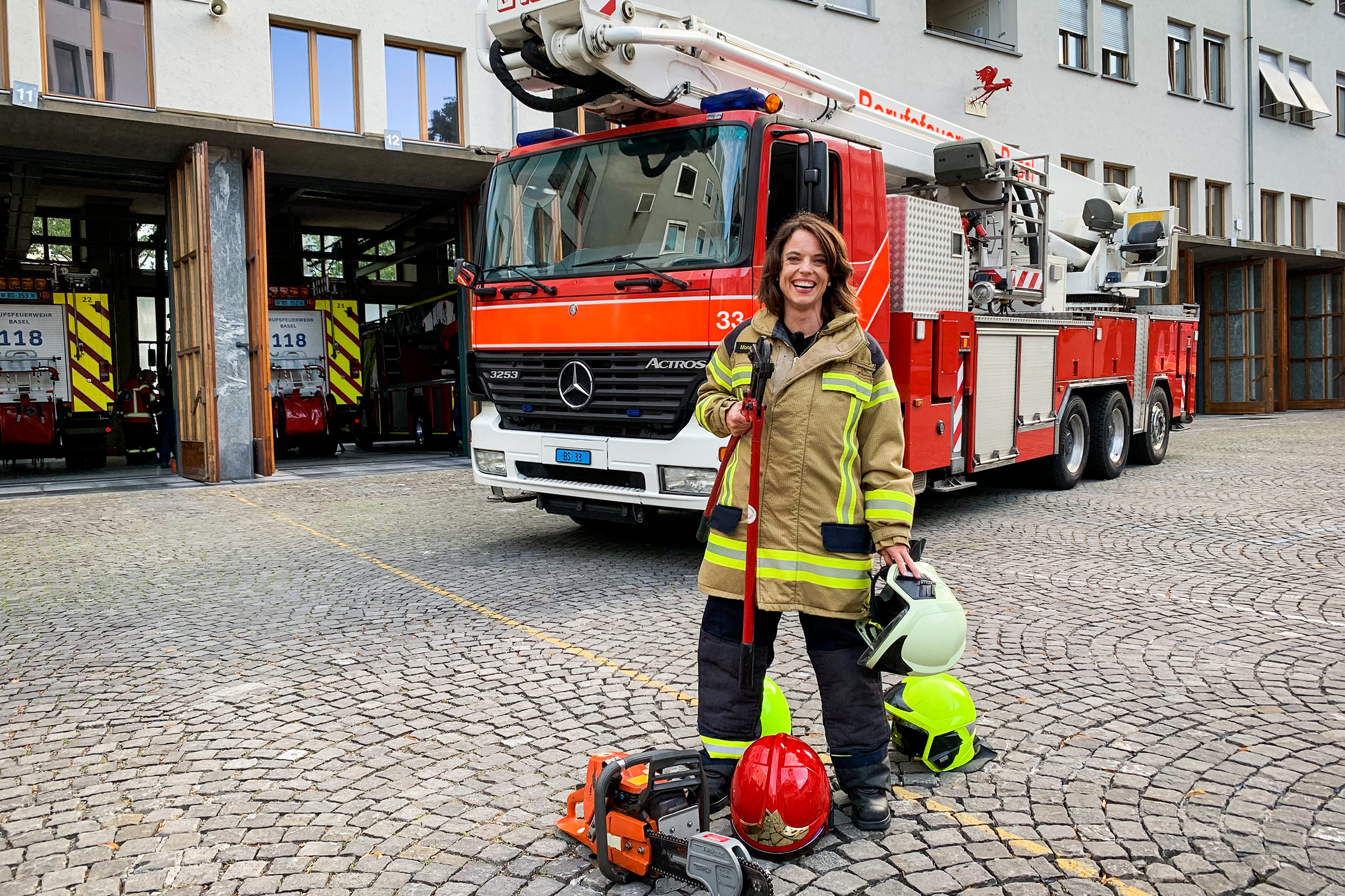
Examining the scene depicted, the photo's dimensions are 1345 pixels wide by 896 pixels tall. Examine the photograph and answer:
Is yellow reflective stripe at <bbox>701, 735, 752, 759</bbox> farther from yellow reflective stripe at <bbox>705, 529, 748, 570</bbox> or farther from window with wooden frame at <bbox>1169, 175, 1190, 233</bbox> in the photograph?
window with wooden frame at <bbox>1169, 175, 1190, 233</bbox>

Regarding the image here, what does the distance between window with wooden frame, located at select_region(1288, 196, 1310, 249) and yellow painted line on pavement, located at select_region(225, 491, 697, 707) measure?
27.2m

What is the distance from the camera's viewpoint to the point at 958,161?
30.1 feet

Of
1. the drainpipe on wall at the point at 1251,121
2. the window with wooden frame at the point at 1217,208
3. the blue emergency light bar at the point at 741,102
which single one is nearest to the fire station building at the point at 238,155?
the blue emergency light bar at the point at 741,102

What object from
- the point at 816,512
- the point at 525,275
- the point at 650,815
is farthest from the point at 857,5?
the point at 650,815

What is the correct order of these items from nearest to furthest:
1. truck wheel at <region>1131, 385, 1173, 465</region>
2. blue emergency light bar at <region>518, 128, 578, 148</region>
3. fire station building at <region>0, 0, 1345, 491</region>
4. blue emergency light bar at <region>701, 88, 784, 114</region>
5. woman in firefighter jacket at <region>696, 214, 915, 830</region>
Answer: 1. woman in firefighter jacket at <region>696, 214, 915, 830</region>
2. blue emergency light bar at <region>701, 88, 784, 114</region>
3. blue emergency light bar at <region>518, 128, 578, 148</region>
4. truck wheel at <region>1131, 385, 1173, 465</region>
5. fire station building at <region>0, 0, 1345, 491</region>

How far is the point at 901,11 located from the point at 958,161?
1058 centimetres

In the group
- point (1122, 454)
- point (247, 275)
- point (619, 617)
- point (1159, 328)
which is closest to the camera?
point (619, 617)

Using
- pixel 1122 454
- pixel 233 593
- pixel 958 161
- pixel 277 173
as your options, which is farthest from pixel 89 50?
pixel 1122 454

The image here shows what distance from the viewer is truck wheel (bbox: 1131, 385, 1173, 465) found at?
1220cm

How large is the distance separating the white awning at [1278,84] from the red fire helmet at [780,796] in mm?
28736

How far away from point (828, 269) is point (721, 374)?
1.43 feet

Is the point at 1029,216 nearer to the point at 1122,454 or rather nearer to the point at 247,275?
the point at 1122,454

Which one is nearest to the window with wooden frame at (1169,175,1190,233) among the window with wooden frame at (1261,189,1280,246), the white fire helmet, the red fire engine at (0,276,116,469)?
the window with wooden frame at (1261,189,1280,246)

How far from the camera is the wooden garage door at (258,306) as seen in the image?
13266 millimetres
